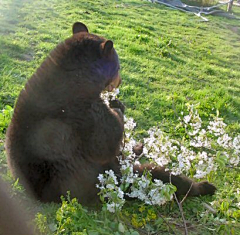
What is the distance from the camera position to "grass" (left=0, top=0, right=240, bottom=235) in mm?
3127

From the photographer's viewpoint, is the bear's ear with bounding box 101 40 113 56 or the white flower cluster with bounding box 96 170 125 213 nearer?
the white flower cluster with bounding box 96 170 125 213

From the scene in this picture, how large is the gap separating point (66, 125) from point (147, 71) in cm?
463

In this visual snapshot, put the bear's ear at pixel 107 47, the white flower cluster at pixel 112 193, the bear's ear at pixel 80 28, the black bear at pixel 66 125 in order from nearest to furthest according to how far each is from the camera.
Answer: the white flower cluster at pixel 112 193 → the black bear at pixel 66 125 → the bear's ear at pixel 107 47 → the bear's ear at pixel 80 28

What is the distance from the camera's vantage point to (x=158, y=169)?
3.55 m

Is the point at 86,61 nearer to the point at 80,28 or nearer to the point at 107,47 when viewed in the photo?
the point at 107,47

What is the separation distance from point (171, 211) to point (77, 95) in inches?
54.0

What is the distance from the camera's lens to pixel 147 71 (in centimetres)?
746

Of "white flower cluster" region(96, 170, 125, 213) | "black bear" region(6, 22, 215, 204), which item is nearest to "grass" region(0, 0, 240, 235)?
"white flower cluster" region(96, 170, 125, 213)

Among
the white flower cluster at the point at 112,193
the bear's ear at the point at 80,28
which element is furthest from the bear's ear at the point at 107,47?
the white flower cluster at the point at 112,193

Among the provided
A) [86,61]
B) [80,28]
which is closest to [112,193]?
[86,61]

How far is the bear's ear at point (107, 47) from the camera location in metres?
3.16

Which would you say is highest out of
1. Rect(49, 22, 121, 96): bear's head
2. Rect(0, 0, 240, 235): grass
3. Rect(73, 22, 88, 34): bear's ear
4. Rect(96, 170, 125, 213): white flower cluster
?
Rect(73, 22, 88, 34): bear's ear

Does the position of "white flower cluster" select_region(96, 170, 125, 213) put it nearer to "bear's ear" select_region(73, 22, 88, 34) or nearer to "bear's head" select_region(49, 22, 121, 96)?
"bear's head" select_region(49, 22, 121, 96)

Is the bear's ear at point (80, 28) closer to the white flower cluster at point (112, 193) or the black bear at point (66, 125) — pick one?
the black bear at point (66, 125)
